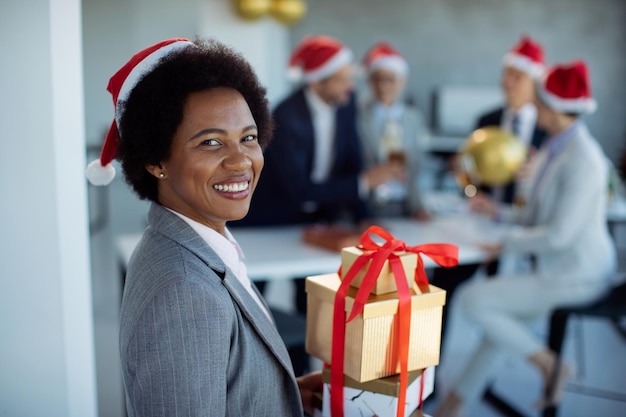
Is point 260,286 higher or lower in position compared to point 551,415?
higher

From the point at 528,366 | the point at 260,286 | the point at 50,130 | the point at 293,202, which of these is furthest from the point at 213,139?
the point at 528,366

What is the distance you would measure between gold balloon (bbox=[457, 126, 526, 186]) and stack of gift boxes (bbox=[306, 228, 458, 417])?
6.79ft

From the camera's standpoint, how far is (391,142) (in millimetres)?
3453

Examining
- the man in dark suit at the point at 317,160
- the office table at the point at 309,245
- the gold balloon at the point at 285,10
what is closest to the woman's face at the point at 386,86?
the man in dark suit at the point at 317,160

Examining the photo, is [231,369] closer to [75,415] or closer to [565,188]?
[75,415]

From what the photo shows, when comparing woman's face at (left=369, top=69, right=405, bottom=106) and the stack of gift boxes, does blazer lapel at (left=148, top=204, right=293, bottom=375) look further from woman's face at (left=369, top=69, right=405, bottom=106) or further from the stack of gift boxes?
woman's face at (left=369, top=69, right=405, bottom=106)

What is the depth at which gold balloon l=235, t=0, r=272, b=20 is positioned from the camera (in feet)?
19.9

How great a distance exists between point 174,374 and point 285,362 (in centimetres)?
24

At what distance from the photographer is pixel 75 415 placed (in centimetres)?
125

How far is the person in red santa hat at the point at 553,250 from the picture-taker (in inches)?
104

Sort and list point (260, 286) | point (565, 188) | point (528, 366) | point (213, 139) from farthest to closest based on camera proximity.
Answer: point (528, 366) → point (260, 286) → point (565, 188) → point (213, 139)

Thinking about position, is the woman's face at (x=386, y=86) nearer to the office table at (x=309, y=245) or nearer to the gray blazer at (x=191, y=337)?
the office table at (x=309, y=245)

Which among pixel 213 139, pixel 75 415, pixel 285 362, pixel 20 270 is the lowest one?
pixel 75 415

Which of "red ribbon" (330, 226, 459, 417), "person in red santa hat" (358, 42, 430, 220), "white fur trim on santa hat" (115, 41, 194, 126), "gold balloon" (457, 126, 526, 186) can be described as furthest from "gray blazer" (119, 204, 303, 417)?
"gold balloon" (457, 126, 526, 186)
